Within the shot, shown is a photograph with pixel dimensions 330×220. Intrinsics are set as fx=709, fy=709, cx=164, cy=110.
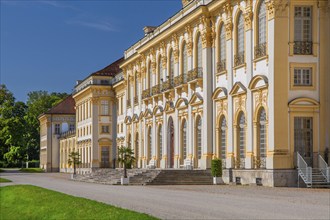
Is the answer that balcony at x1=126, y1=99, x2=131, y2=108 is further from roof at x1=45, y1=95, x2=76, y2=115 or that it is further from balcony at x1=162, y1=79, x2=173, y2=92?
roof at x1=45, y1=95, x2=76, y2=115

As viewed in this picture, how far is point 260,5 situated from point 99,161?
44806 millimetres

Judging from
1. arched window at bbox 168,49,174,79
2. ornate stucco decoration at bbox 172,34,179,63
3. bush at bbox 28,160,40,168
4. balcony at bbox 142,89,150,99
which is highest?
ornate stucco decoration at bbox 172,34,179,63

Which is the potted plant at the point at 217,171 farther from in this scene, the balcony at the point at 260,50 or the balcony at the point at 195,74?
the balcony at the point at 195,74

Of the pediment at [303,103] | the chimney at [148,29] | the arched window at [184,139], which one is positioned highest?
the chimney at [148,29]

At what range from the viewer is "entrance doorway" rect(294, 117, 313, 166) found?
3622cm

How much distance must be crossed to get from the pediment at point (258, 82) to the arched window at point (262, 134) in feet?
4.40

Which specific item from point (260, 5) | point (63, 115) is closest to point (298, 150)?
point (260, 5)

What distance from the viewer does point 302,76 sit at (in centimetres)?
3638

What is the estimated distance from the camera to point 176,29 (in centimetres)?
5128

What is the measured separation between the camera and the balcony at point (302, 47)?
36.3m

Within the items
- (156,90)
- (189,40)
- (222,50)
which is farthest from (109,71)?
(222,50)

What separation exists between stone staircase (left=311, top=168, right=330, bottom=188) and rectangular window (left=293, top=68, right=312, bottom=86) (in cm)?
461

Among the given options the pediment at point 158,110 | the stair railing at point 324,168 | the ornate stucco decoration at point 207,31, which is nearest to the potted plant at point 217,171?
the stair railing at point 324,168

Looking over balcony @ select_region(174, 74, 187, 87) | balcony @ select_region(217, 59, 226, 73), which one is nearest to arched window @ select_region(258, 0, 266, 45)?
balcony @ select_region(217, 59, 226, 73)
